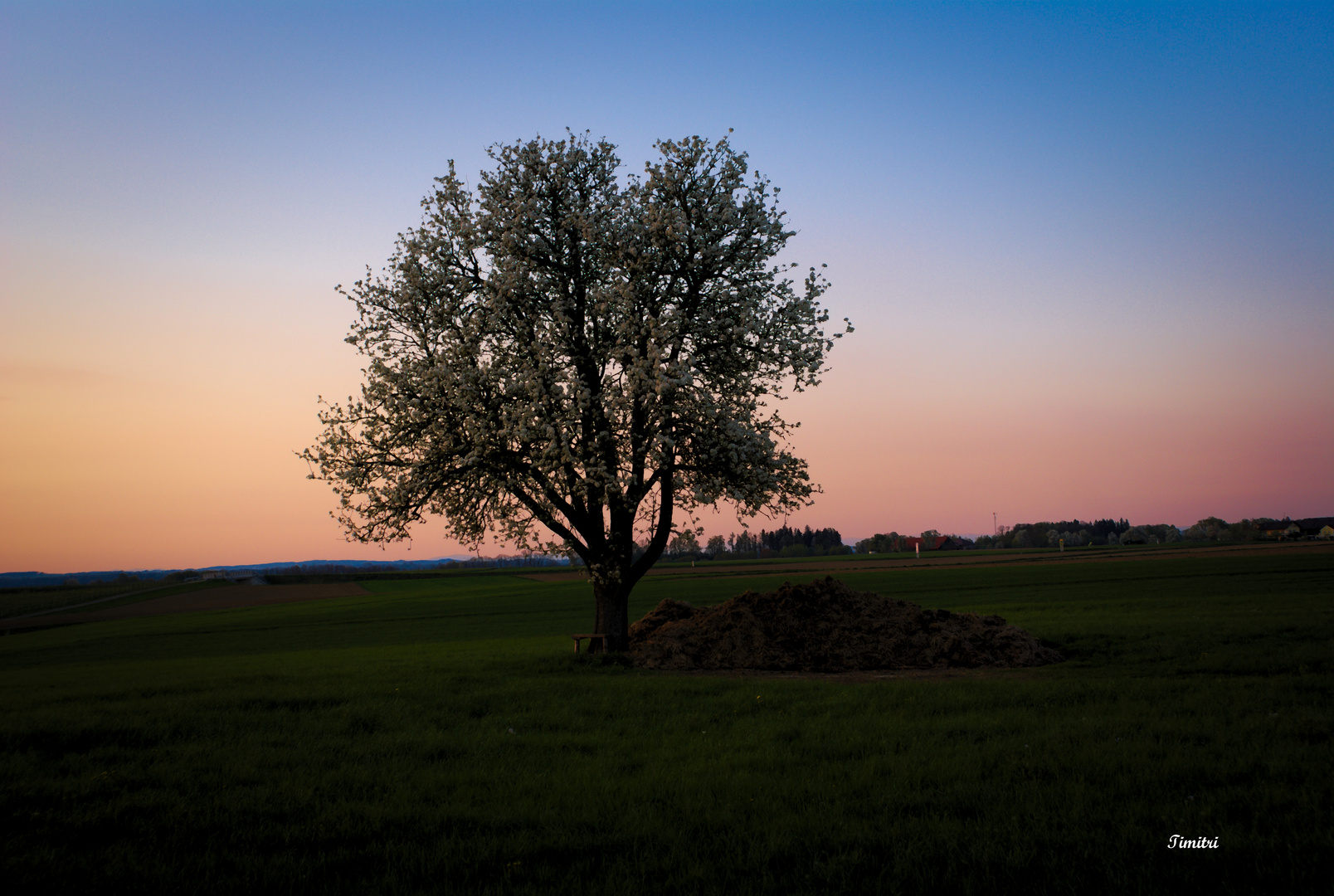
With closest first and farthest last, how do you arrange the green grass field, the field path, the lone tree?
the green grass field
the lone tree
the field path

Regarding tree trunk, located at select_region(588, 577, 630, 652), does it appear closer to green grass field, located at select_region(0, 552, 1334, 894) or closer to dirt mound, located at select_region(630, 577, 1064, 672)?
dirt mound, located at select_region(630, 577, 1064, 672)

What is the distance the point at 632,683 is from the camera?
18609mm

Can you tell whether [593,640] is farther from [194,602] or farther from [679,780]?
[194,602]

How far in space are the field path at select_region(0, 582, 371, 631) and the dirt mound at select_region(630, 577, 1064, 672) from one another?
83580 mm

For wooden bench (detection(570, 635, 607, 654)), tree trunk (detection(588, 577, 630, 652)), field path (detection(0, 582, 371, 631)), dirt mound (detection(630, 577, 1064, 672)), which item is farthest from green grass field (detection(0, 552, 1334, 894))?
field path (detection(0, 582, 371, 631))

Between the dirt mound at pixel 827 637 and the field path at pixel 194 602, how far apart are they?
83.6 metres

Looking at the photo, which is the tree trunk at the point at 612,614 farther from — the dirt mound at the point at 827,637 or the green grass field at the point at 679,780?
the green grass field at the point at 679,780

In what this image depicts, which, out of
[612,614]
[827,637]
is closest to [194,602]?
[612,614]

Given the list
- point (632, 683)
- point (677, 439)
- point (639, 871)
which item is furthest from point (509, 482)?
point (639, 871)

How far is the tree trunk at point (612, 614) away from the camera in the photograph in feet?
79.4

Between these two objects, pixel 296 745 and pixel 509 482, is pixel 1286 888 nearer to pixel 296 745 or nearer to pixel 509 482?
pixel 296 745

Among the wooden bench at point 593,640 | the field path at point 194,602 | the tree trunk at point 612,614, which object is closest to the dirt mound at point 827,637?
the tree trunk at point 612,614

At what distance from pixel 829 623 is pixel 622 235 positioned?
47.7 feet

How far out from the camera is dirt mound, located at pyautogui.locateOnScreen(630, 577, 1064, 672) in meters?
22.3
